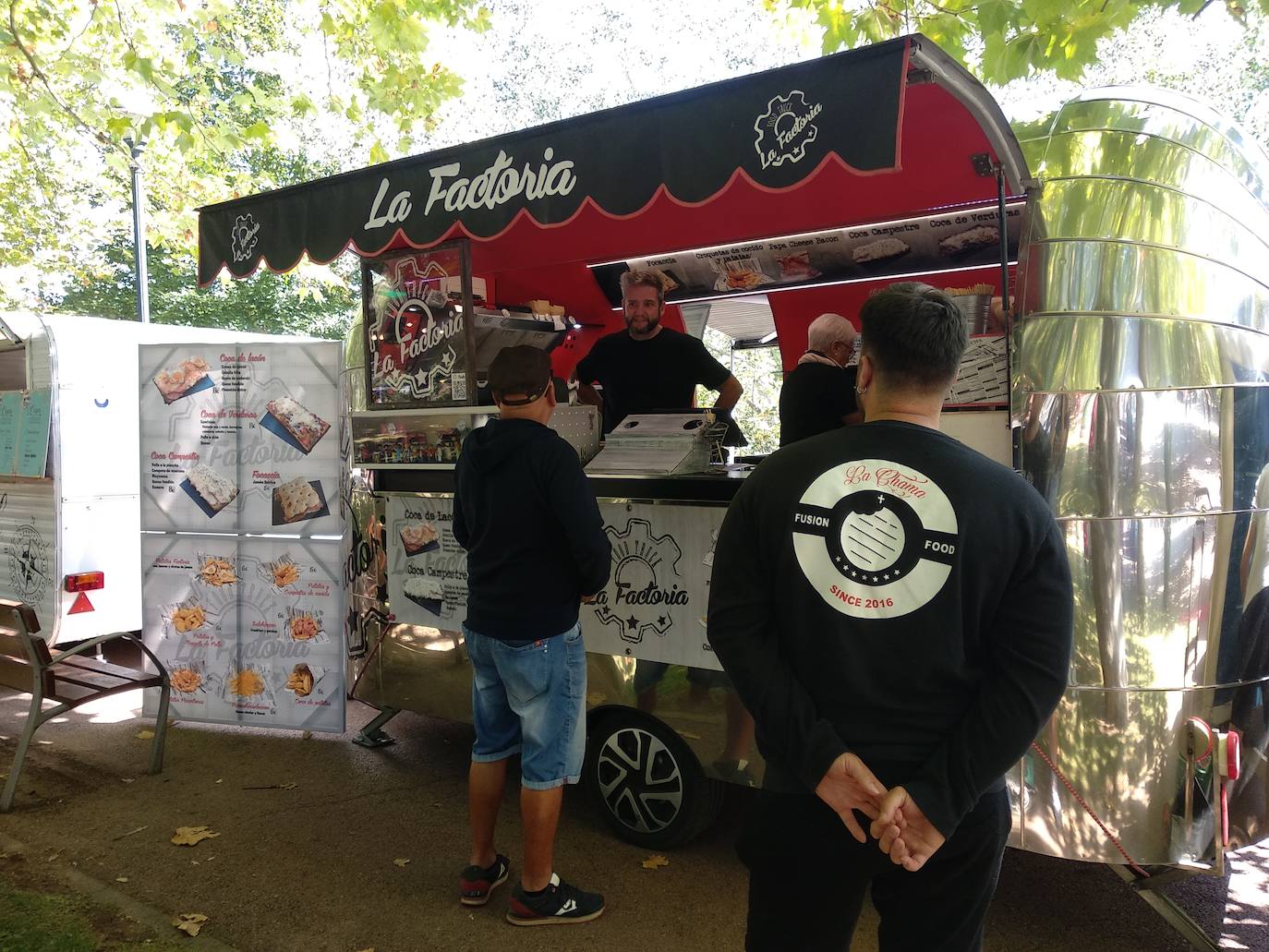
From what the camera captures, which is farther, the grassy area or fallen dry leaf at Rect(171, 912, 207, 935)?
fallen dry leaf at Rect(171, 912, 207, 935)

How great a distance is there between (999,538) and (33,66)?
711 centimetres

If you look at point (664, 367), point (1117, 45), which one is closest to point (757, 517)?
point (664, 367)

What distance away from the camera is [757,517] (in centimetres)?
172

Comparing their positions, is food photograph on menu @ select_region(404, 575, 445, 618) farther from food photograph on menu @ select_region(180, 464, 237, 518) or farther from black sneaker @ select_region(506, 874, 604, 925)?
black sneaker @ select_region(506, 874, 604, 925)

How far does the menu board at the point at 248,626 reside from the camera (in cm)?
492

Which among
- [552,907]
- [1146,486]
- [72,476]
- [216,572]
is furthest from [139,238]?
[1146,486]

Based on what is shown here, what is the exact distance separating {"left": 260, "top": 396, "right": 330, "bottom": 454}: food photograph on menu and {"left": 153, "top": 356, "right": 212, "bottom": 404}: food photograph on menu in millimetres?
452

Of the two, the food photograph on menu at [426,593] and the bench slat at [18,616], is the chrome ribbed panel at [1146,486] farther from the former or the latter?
the bench slat at [18,616]

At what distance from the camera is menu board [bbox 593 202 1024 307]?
17.1 ft

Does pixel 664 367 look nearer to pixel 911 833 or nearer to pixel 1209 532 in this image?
pixel 1209 532

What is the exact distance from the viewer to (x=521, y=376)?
3098 mm

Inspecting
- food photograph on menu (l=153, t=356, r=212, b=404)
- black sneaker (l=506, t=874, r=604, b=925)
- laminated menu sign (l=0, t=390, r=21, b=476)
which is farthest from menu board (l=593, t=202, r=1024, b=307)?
laminated menu sign (l=0, t=390, r=21, b=476)

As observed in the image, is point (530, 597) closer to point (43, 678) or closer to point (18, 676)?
point (43, 678)

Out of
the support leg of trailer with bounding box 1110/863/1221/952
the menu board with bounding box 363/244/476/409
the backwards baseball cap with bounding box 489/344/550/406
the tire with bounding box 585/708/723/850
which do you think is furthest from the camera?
the menu board with bounding box 363/244/476/409
